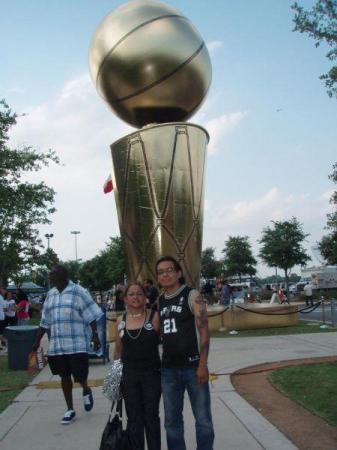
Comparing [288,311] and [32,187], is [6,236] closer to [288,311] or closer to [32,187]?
[32,187]

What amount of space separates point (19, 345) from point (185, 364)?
6.42 meters

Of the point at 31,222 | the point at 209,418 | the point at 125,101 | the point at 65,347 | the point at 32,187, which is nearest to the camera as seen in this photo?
the point at 209,418

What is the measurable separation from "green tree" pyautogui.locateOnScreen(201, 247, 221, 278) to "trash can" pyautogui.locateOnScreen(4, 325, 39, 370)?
194 feet

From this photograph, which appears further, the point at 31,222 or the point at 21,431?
the point at 31,222

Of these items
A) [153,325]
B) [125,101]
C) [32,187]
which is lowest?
[153,325]

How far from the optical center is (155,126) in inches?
486

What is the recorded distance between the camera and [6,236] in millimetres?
29922

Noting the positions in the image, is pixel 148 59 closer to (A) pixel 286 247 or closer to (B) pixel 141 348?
(B) pixel 141 348

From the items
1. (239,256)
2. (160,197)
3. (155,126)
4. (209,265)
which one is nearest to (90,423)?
(160,197)

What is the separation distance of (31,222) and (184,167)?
827 inches

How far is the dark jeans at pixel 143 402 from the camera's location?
3971 mm

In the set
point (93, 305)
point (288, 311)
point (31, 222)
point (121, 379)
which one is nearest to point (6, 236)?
point (31, 222)

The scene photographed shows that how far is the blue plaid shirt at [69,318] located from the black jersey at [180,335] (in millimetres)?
2054

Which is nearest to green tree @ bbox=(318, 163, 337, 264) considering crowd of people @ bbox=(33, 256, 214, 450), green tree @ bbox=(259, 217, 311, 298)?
green tree @ bbox=(259, 217, 311, 298)
